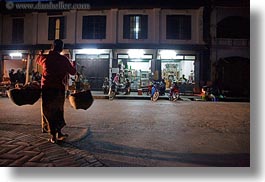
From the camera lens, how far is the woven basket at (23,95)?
3.47 meters

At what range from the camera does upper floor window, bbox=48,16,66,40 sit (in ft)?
50.4

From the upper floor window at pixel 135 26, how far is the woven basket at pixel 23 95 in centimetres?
1188

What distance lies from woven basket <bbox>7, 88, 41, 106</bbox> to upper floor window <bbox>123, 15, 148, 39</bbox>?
468 inches

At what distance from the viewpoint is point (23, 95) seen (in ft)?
11.5

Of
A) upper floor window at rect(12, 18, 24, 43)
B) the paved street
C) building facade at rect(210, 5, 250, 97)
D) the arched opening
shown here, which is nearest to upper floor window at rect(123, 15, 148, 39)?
building facade at rect(210, 5, 250, 97)

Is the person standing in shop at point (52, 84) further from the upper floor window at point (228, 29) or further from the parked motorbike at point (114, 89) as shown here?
the upper floor window at point (228, 29)

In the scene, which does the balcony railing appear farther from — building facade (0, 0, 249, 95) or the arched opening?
the arched opening

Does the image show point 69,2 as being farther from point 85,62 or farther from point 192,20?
point 192,20

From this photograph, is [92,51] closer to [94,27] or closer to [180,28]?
[94,27]

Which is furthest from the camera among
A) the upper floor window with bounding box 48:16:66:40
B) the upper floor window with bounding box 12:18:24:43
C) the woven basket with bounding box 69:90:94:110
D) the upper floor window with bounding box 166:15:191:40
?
the upper floor window with bounding box 12:18:24:43

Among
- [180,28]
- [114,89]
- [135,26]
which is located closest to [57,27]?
[135,26]

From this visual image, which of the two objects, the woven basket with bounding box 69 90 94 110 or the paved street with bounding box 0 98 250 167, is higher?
the woven basket with bounding box 69 90 94 110

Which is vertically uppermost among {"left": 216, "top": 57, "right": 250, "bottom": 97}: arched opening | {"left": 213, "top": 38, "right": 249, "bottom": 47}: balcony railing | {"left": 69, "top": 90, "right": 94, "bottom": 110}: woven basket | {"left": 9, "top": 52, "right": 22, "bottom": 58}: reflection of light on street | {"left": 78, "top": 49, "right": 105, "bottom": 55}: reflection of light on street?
{"left": 213, "top": 38, "right": 249, "bottom": 47}: balcony railing

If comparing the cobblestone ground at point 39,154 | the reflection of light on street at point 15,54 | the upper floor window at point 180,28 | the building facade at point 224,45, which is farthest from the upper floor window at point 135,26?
the cobblestone ground at point 39,154
